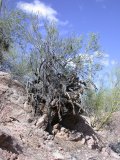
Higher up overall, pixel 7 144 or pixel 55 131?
pixel 55 131

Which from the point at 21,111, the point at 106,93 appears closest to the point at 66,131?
the point at 21,111

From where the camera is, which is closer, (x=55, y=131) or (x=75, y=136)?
(x=55, y=131)

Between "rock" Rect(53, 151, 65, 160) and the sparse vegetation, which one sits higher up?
the sparse vegetation

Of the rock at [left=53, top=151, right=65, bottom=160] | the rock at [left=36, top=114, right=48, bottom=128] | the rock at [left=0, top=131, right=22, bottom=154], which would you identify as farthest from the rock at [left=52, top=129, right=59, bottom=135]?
the rock at [left=0, top=131, right=22, bottom=154]

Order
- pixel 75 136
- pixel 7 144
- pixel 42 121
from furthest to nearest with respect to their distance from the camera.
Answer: pixel 75 136, pixel 42 121, pixel 7 144

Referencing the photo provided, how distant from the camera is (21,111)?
1522cm

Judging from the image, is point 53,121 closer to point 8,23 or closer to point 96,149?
point 96,149

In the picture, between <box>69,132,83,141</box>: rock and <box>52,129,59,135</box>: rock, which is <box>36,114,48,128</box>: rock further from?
<box>69,132,83,141</box>: rock

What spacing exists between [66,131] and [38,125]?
1.58m

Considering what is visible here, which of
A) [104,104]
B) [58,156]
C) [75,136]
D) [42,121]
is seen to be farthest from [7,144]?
[104,104]

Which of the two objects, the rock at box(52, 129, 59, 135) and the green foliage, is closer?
the rock at box(52, 129, 59, 135)

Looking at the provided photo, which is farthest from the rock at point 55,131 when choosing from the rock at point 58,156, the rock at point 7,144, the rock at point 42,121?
the rock at point 7,144

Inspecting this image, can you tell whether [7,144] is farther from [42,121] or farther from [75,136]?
[75,136]

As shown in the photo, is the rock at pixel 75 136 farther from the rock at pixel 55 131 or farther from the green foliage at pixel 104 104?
the green foliage at pixel 104 104
